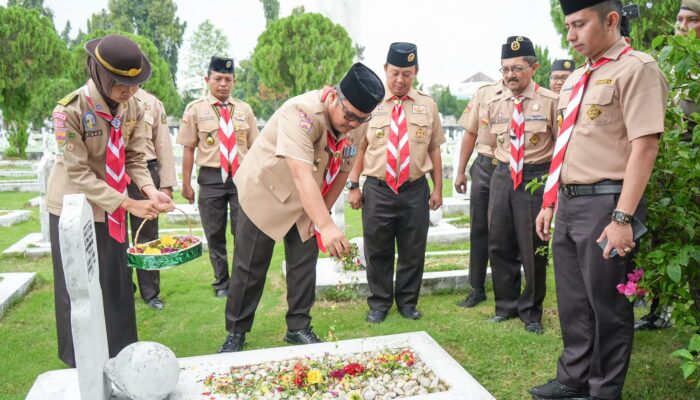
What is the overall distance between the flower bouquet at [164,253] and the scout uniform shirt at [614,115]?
2043 mm

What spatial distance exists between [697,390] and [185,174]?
445 centimetres

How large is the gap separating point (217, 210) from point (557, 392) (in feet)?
11.0

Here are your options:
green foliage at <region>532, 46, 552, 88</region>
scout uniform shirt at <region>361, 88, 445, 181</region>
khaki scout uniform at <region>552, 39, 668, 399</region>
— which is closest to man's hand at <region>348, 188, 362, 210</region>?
scout uniform shirt at <region>361, 88, 445, 181</region>

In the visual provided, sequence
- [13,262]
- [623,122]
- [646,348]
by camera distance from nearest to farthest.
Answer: [623,122], [646,348], [13,262]

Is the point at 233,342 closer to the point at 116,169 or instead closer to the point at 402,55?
the point at 116,169

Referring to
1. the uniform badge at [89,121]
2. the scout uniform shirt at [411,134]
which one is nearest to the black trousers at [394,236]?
the scout uniform shirt at [411,134]

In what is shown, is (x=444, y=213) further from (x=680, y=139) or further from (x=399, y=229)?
(x=680, y=139)

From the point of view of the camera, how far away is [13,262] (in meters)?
6.25

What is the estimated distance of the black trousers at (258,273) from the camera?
3.63 meters

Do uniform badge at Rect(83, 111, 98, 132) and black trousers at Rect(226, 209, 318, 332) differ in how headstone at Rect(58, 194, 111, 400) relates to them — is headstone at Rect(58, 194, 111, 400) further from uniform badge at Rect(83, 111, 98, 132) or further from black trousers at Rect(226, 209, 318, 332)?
black trousers at Rect(226, 209, 318, 332)

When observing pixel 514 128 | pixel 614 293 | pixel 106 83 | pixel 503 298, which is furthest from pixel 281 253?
pixel 614 293

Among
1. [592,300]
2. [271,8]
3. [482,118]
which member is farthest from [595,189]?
[271,8]

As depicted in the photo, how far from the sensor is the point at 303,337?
383 cm

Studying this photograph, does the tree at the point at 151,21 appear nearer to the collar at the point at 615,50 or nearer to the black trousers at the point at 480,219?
the black trousers at the point at 480,219
